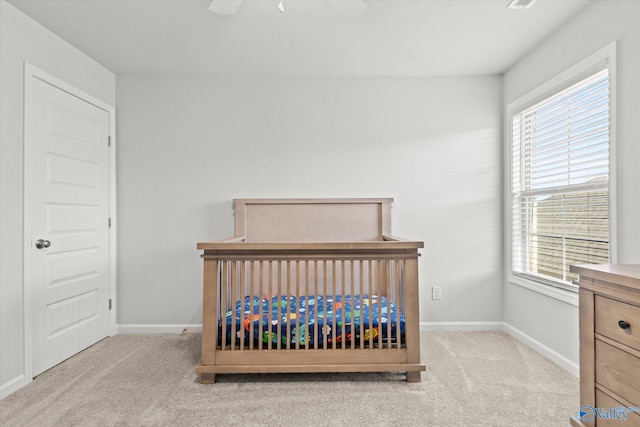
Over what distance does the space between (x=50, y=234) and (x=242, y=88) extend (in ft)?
5.96

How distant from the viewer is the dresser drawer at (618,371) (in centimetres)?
117

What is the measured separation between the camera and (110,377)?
7.35 feet

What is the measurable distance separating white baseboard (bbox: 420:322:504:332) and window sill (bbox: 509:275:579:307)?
43 centimetres

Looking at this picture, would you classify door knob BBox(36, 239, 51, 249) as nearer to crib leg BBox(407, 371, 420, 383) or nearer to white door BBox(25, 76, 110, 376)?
white door BBox(25, 76, 110, 376)

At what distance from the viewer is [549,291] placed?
98.1 inches

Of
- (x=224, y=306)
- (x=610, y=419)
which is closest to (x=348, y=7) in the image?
(x=224, y=306)

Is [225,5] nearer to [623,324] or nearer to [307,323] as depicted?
[307,323]

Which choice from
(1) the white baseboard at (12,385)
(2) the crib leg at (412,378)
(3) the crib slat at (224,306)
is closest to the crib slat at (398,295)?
(2) the crib leg at (412,378)

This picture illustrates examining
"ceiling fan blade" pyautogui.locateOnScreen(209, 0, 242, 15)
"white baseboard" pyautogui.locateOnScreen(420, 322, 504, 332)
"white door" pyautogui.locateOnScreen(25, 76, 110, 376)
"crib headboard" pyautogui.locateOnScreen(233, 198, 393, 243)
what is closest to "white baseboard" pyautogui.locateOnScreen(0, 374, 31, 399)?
"white door" pyautogui.locateOnScreen(25, 76, 110, 376)

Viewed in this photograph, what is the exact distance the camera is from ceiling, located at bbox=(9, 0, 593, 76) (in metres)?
2.17

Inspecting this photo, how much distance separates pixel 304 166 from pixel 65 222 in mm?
1814

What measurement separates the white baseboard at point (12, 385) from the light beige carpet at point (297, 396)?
1.7 inches

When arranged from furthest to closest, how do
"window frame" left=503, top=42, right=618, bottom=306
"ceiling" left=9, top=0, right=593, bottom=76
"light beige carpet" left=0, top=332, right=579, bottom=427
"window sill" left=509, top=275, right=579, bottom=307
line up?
"window sill" left=509, top=275, right=579, bottom=307 < "ceiling" left=9, top=0, right=593, bottom=76 < "window frame" left=503, top=42, right=618, bottom=306 < "light beige carpet" left=0, top=332, right=579, bottom=427

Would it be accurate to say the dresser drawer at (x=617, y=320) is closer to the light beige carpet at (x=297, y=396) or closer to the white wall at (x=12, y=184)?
the light beige carpet at (x=297, y=396)
